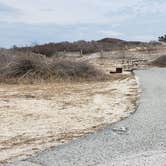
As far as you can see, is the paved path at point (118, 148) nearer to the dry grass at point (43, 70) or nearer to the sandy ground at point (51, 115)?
the sandy ground at point (51, 115)

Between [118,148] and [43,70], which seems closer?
[118,148]

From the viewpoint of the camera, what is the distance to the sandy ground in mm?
8016

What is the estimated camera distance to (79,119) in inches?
414

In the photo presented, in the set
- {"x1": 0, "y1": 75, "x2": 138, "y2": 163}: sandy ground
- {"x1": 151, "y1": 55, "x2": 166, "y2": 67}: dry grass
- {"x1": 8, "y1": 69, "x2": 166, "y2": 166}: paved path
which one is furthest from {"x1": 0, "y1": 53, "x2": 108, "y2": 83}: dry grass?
{"x1": 151, "y1": 55, "x2": 166, "y2": 67}: dry grass

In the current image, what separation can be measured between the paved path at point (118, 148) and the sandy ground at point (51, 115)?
43cm

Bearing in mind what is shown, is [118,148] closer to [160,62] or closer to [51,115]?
[51,115]

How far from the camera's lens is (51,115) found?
444 inches

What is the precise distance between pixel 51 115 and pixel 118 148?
14.1 feet

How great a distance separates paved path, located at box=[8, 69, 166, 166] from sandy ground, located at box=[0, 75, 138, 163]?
427mm

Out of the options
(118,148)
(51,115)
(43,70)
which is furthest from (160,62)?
(118,148)

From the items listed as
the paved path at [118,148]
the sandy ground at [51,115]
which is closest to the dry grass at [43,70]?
the sandy ground at [51,115]

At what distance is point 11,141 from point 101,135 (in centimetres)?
166

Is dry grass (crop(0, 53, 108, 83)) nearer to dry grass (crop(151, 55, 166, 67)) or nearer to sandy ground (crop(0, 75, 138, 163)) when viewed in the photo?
sandy ground (crop(0, 75, 138, 163))

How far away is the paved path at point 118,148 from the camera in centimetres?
642
